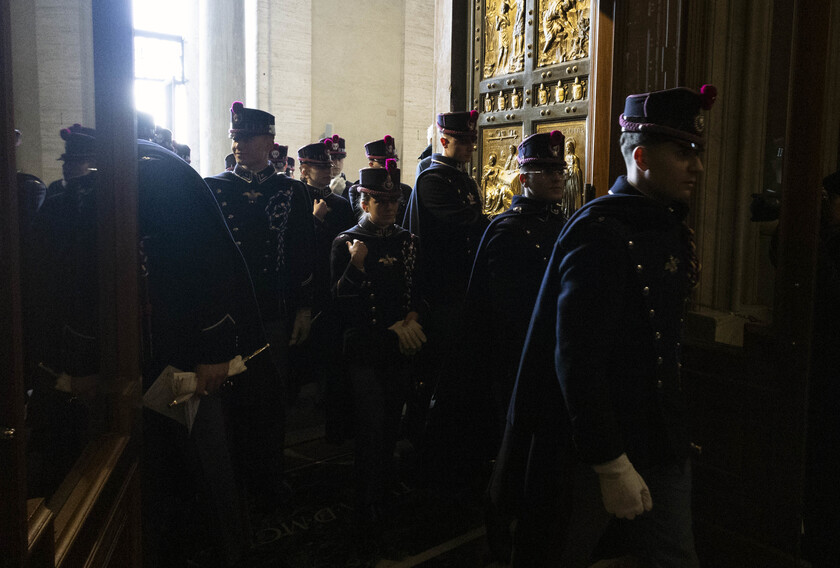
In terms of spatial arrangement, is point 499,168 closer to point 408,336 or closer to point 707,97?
point 408,336

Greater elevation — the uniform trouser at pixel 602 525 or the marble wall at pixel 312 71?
the marble wall at pixel 312 71

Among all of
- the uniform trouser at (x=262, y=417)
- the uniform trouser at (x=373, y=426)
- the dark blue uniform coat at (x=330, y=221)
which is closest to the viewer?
the uniform trouser at (x=262, y=417)

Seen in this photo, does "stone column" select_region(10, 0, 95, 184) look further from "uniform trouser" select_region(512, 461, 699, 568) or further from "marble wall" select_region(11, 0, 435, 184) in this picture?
"marble wall" select_region(11, 0, 435, 184)

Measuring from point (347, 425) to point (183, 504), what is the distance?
3.18 feet

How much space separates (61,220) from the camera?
51.9 inches

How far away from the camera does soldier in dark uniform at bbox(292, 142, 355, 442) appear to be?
3656 millimetres

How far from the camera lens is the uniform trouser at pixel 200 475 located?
8.00ft

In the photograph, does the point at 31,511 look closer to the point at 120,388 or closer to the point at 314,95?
the point at 120,388

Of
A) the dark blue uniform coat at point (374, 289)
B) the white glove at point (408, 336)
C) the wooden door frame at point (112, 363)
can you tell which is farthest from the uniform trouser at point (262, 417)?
the wooden door frame at point (112, 363)

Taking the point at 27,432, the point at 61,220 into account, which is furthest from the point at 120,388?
the point at 27,432

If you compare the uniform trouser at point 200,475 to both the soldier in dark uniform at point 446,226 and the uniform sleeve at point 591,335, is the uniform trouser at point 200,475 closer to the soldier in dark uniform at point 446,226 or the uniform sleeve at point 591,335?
the uniform sleeve at point 591,335

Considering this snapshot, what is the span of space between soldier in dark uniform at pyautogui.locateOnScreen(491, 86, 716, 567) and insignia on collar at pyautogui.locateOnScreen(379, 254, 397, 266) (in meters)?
1.58

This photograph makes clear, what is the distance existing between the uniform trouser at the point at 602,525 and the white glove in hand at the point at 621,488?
21 cm

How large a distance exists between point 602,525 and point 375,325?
67.7 inches
